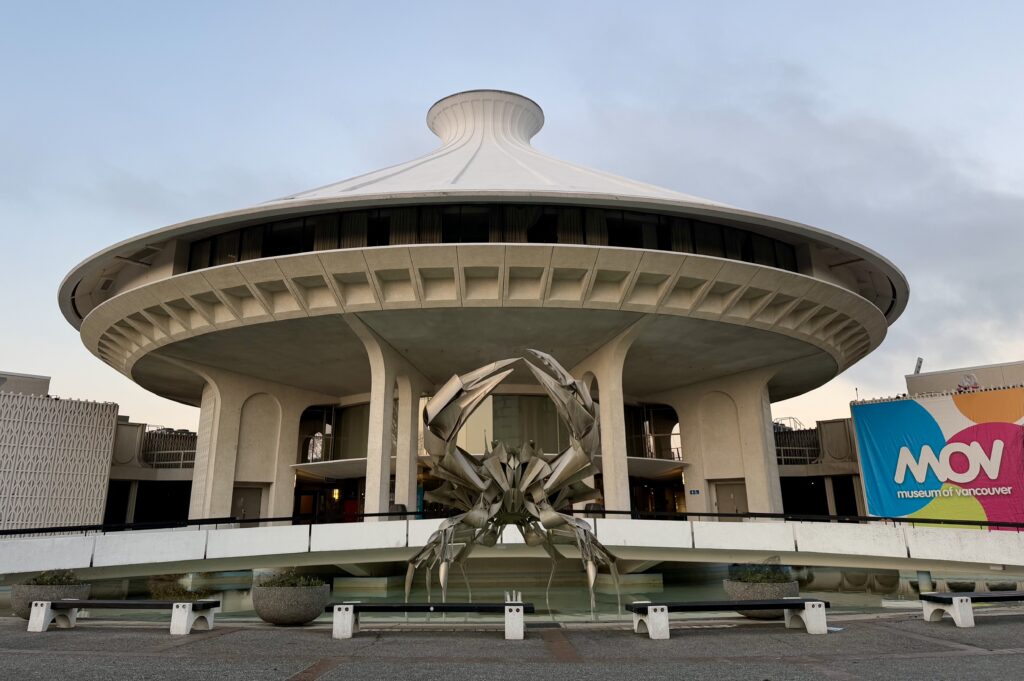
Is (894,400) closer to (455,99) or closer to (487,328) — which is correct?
(487,328)

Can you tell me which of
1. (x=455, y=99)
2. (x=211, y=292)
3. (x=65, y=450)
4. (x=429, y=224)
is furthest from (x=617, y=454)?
(x=65, y=450)

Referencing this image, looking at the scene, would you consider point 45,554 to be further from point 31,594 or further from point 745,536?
point 745,536

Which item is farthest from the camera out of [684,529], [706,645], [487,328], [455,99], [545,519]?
[455,99]

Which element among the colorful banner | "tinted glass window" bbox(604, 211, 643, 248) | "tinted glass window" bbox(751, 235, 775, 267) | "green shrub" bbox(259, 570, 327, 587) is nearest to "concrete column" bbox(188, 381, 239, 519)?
"green shrub" bbox(259, 570, 327, 587)

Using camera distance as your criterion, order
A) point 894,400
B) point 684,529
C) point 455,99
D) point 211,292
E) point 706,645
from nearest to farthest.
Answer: point 706,645 → point 684,529 → point 211,292 → point 894,400 → point 455,99

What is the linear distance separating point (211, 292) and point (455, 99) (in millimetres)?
19231

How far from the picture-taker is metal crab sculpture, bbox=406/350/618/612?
923 centimetres

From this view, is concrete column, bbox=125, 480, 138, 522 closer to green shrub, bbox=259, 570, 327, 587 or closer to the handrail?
the handrail

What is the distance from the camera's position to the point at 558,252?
63.5ft

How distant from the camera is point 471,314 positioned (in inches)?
848

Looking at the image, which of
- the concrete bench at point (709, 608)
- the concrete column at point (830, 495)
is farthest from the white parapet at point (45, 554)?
the concrete column at point (830, 495)

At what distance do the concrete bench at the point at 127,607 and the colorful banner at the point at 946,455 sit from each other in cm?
2578

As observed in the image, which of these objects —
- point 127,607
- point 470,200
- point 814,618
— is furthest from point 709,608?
point 470,200

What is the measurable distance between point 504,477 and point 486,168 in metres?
18.3
